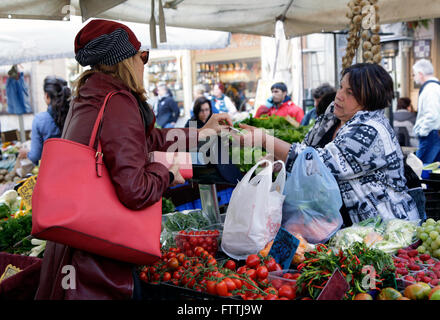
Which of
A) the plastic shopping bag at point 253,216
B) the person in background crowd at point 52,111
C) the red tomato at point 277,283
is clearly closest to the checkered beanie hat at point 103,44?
the plastic shopping bag at point 253,216

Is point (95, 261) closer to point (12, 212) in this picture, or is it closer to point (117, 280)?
point (117, 280)

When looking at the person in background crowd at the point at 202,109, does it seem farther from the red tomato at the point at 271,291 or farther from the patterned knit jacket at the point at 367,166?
the red tomato at the point at 271,291

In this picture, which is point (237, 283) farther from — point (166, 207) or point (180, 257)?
point (166, 207)

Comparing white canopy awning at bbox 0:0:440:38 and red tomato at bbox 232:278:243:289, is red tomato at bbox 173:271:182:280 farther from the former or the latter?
white canopy awning at bbox 0:0:440:38

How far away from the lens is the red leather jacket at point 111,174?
1717 millimetres

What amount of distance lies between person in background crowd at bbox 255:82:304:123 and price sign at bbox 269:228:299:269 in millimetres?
5319

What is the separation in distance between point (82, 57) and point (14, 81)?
8.82 meters

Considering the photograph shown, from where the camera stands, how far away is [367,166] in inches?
107

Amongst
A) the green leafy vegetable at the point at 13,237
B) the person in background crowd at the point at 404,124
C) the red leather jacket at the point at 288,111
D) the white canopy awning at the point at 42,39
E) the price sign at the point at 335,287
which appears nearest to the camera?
the price sign at the point at 335,287

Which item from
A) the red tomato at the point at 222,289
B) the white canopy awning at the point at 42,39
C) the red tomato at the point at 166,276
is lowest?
the red tomato at the point at 166,276

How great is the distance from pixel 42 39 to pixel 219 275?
4.64 metres

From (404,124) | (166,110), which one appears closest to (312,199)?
(404,124)

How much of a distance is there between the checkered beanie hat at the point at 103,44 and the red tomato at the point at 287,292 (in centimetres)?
123

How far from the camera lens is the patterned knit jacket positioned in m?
2.71
